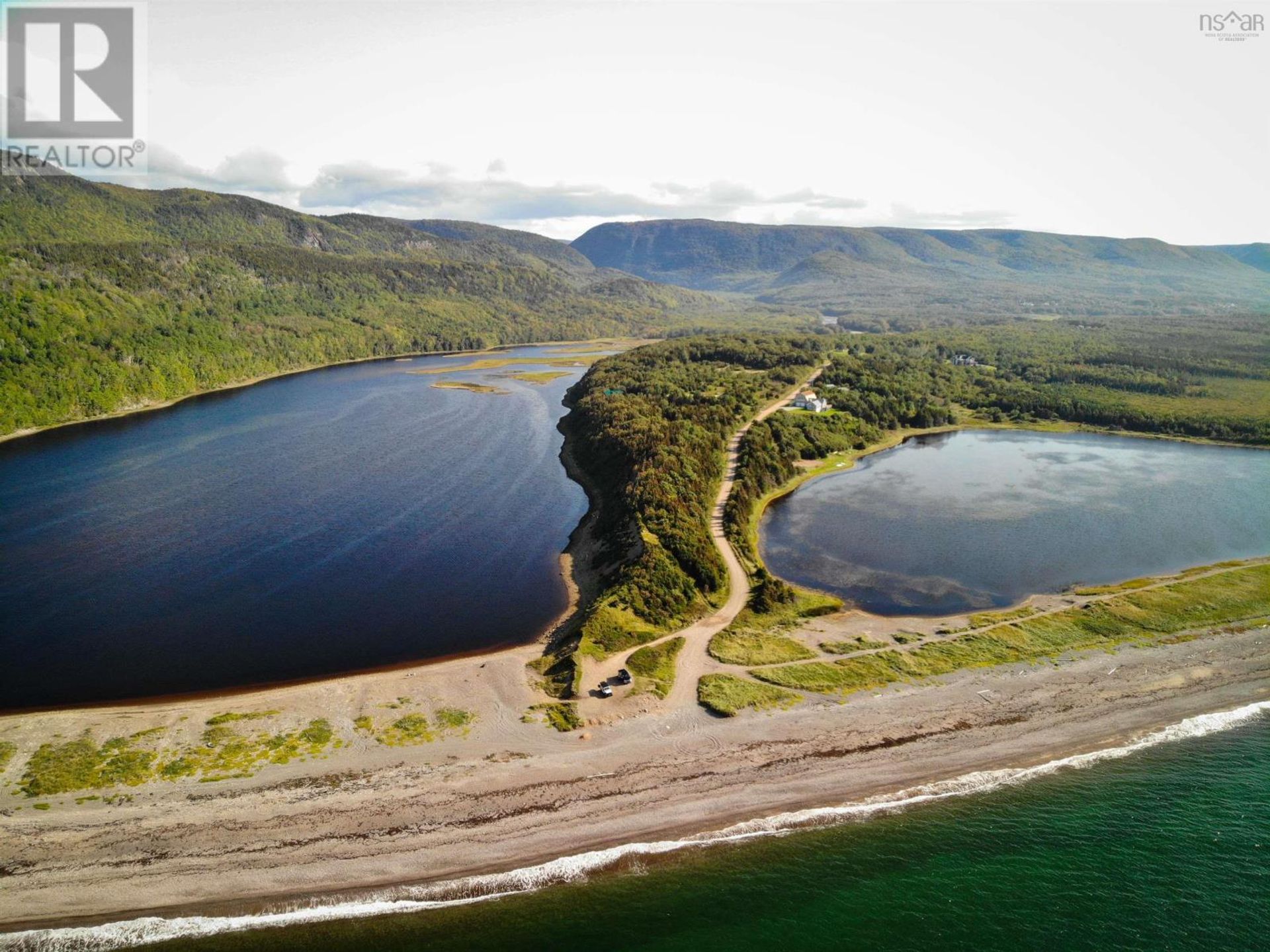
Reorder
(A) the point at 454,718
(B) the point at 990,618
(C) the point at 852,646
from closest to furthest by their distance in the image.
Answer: (A) the point at 454,718 → (C) the point at 852,646 → (B) the point at 990,618

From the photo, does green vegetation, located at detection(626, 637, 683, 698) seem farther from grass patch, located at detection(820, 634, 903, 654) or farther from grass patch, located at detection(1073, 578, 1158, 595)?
grass patch, located at detection(1073, 578, 1158, 595)

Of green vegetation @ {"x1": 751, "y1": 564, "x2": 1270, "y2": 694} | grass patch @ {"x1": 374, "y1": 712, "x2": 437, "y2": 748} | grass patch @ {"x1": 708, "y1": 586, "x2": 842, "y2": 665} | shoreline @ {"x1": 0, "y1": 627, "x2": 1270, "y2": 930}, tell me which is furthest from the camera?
grass patch @ {"x1": 708, "y1": 586, "x2": 842, "y2": 665}

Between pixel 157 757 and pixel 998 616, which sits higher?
pixel 998 616

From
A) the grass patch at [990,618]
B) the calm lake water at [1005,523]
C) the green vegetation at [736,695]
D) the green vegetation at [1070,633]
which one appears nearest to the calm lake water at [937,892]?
the green vegetation at [736,695]

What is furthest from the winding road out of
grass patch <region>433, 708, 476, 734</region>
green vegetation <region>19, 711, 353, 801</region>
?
green vegetation <region>19, 711, 353, 801</region>

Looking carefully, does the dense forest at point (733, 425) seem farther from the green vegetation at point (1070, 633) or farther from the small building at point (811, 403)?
the green vegetation at point (1070, 633)

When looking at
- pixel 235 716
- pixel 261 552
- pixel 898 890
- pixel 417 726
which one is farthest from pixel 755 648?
pixel 261 552

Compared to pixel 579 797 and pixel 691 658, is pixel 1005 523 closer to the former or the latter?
pixel 691 658
